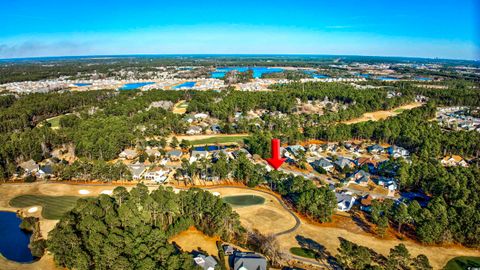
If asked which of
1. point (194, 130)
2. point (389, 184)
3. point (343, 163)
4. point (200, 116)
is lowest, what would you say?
point (389, 184)

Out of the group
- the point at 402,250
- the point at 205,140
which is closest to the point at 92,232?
the point at 402,250

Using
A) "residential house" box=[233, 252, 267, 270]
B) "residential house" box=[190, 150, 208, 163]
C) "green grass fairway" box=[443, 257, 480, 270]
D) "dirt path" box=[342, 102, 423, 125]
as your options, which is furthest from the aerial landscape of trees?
Answer: "dirt path" box=[342, 102, 423, 125]

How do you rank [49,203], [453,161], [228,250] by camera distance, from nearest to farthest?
[228,250] < [49,203] < [453,161]

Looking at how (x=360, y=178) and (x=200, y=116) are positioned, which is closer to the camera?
(x=360, y=178)

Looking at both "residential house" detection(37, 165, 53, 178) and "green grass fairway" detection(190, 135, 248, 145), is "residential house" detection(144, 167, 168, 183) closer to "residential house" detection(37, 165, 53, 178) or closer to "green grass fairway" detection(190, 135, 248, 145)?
"residential house" detection(37, 165, 53, 178)

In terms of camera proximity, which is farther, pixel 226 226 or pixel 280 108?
pixel 280 108

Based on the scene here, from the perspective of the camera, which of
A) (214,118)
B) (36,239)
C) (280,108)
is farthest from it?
(280,108)

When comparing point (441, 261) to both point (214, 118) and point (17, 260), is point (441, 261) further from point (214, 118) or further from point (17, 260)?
point (214, 118)

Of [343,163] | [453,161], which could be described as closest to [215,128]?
[343,163]

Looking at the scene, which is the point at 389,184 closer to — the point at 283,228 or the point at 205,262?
the point at 283,228
